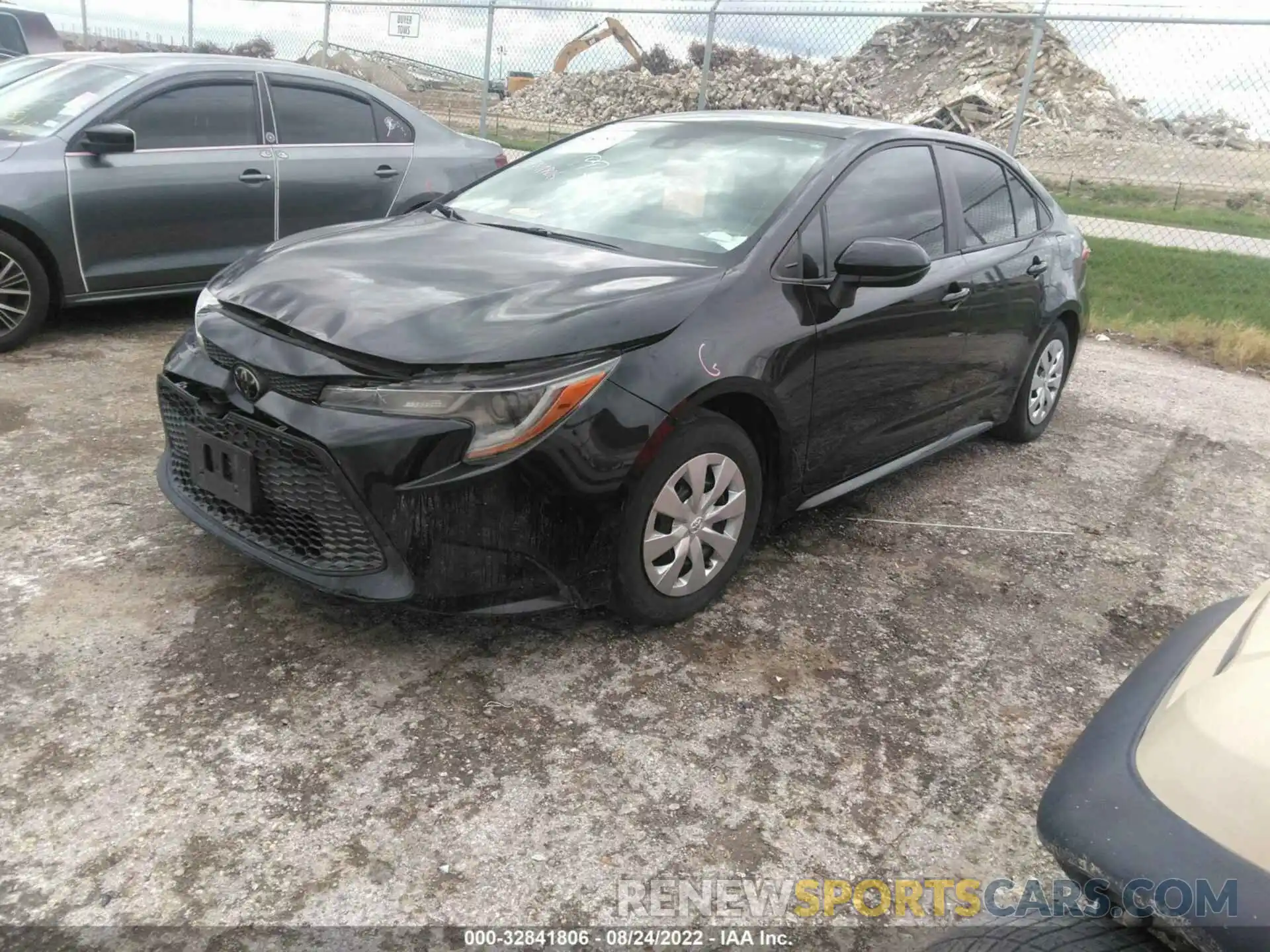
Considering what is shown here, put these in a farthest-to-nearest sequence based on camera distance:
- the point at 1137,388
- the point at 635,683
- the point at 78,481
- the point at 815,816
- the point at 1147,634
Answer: the point at 1137,388 < the point at 78,481 < the point at 1147,634 < the point at 635,683 < the point at 815,816

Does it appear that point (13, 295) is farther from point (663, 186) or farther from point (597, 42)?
point (597, 42)

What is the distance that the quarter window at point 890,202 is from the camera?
11.1 feet

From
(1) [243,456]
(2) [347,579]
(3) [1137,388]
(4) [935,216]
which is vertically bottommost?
(3) [1137,388]

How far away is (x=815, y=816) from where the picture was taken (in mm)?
2369

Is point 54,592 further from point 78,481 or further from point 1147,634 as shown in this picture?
point 1147,634

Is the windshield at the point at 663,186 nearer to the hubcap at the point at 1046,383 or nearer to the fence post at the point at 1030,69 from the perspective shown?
the hubcap at the point at 1046,383

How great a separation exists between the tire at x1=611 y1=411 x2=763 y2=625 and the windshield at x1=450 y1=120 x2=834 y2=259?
0.63m

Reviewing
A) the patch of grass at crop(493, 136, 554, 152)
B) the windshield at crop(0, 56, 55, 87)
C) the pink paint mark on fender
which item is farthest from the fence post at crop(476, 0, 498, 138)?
the pink paint mark on fender

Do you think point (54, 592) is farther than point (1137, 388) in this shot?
No

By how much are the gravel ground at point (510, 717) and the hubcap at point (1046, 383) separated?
3.45ft

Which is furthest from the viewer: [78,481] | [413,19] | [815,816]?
[413,19]

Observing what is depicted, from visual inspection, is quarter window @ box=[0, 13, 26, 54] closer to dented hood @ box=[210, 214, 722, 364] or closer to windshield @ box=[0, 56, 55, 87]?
windshield @ box=[0, 56, 55, 87]

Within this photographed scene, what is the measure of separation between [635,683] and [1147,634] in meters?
1.84

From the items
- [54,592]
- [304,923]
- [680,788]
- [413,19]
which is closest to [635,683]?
[680,788]
